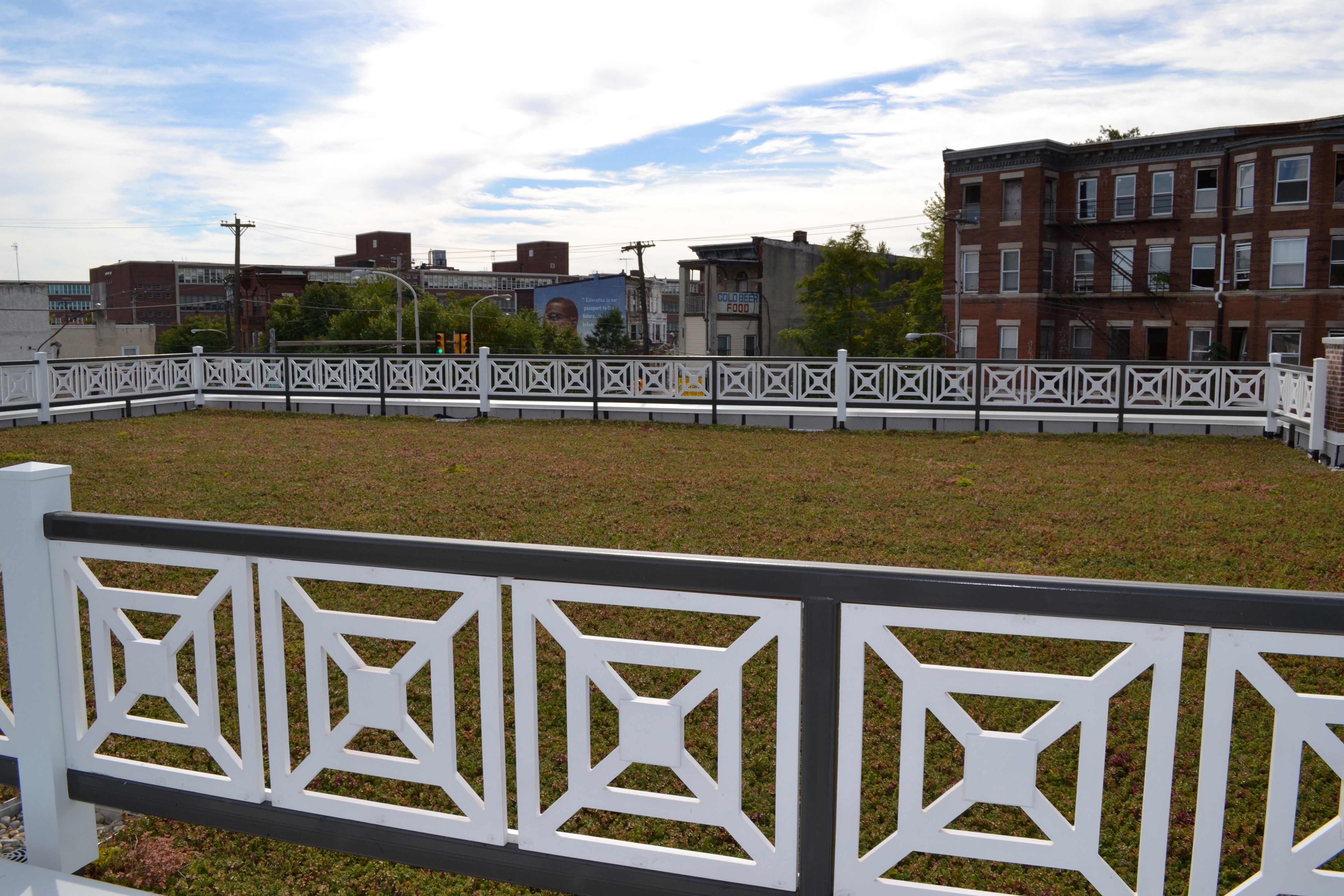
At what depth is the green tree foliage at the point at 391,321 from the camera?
77.2 m

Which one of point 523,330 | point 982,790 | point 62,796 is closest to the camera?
point 982,790

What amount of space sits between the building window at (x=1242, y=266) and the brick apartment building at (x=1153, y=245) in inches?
1.9

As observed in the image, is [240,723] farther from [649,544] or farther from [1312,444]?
[1312,444]

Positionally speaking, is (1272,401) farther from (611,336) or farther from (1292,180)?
(611,336)

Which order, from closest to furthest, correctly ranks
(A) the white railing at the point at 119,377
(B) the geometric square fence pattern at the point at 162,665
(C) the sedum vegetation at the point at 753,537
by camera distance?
(B) the geometric square fence pattern at the point at 162,665 < (C) the sedum vegetation at the point at 753,537 < (A) the white railing at the point at 119,377

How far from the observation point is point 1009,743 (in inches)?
87.6

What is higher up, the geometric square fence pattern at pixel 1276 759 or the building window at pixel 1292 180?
the building window at pixel 1292 180

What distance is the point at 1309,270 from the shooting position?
1351 inches

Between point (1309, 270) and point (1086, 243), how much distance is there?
8043 millimetres

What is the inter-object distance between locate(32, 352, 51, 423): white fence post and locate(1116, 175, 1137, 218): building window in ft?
121

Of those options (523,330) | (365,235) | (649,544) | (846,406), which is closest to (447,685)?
(649,544)

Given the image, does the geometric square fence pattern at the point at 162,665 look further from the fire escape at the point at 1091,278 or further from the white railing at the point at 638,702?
the fire escape at the point at 1091,278

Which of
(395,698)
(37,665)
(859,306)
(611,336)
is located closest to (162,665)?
(37,665)

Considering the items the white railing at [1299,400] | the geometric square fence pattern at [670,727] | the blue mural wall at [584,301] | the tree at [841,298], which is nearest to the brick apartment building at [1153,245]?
the tree at [841,298]
